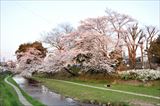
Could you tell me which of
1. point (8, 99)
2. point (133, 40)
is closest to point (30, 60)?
point (133, 40)

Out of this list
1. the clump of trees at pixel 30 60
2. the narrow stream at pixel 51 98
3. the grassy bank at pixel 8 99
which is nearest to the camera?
the grassy bank at pixel 8 99

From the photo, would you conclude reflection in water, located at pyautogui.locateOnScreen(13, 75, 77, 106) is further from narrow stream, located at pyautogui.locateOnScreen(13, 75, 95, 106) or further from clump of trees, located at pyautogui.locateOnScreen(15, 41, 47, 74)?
clump of trees, located at pyautogui.locateOnScreen(15, 41, 47, 74)

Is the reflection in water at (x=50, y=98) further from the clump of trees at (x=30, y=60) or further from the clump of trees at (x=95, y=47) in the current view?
the clump of trees at (x=30, y=60)

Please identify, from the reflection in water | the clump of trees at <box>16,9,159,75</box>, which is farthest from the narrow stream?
the clump of trees at <box>16,9,159,75</box>

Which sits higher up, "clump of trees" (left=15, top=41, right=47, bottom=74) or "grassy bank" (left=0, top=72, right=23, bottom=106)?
"clump of trees" (left=15, top=41, right=47, bottom=74)

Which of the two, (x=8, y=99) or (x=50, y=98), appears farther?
(x=50, y=98)

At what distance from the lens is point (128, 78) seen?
3341 centimetres

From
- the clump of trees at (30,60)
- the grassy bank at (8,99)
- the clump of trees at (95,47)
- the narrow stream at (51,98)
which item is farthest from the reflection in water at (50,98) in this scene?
the clump of trees at (30,60)

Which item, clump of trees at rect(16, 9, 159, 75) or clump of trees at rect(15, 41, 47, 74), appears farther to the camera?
clump of trees at rect(15, 41, 47, 74)

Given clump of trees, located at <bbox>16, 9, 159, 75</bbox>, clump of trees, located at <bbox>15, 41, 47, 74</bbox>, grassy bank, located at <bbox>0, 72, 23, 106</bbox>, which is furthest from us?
clump of trees, located at <bbox>15, 41, 47, 74</bbox>

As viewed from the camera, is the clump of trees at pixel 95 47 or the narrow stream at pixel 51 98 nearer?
the narrow stream at pixel 51 98

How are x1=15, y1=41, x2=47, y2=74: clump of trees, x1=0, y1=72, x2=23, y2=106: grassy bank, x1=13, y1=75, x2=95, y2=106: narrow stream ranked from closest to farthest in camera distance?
x1=0, y1=72, x2=23, y2=106: grassy bank
x1=13, y1=75, x2=95, y2=106: narrow stream
x1=15, y1=41, x2=47, y2=74: clump of trees

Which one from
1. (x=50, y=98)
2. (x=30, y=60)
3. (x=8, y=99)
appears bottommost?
(x=50, y=98)

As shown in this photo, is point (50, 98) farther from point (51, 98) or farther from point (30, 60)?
point (30, 60)
